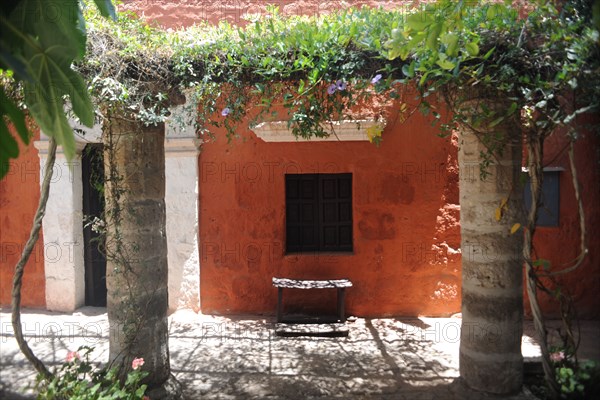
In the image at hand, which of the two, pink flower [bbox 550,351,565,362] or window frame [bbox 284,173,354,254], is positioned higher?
window frame [bbox 284,173,354,254]

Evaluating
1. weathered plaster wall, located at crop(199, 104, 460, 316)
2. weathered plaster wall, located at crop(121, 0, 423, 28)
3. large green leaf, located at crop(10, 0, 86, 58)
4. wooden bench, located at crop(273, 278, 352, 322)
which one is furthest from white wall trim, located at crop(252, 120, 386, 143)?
large green leaf, located at crop(10, 0, 86, 58)

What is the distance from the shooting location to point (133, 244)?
3547mm

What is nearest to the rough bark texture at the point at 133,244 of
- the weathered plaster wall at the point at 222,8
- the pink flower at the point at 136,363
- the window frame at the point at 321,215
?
the pink flower at the point at 136,363

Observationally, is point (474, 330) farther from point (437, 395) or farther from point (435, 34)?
point (435, 34)

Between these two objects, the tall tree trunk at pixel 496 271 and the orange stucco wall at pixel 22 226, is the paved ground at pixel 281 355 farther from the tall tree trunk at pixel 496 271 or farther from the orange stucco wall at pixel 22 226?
the orange stucco wall at pixel 22 226

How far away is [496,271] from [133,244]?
2906 mm

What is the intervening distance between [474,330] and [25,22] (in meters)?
3.57

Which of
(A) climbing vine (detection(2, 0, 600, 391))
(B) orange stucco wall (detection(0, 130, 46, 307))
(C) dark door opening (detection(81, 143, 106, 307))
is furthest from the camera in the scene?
(C) dark door opening (detection(81, 143, 106, 307))

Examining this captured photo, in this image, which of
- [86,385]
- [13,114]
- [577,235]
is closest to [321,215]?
[577,235]

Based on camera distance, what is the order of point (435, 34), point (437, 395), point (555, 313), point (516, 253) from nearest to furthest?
point (435, 34) → point (516, 253) → point (437, 395) → point (555, 313)

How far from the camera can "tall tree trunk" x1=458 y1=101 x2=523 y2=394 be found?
11.5 ft

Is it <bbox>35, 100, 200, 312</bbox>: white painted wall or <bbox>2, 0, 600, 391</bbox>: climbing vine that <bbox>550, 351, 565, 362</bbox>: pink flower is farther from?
<bbox>35, 100, 200, 312</bbox>: white painted wall

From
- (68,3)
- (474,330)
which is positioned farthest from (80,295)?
(68,3)

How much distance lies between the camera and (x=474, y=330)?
362 cm
